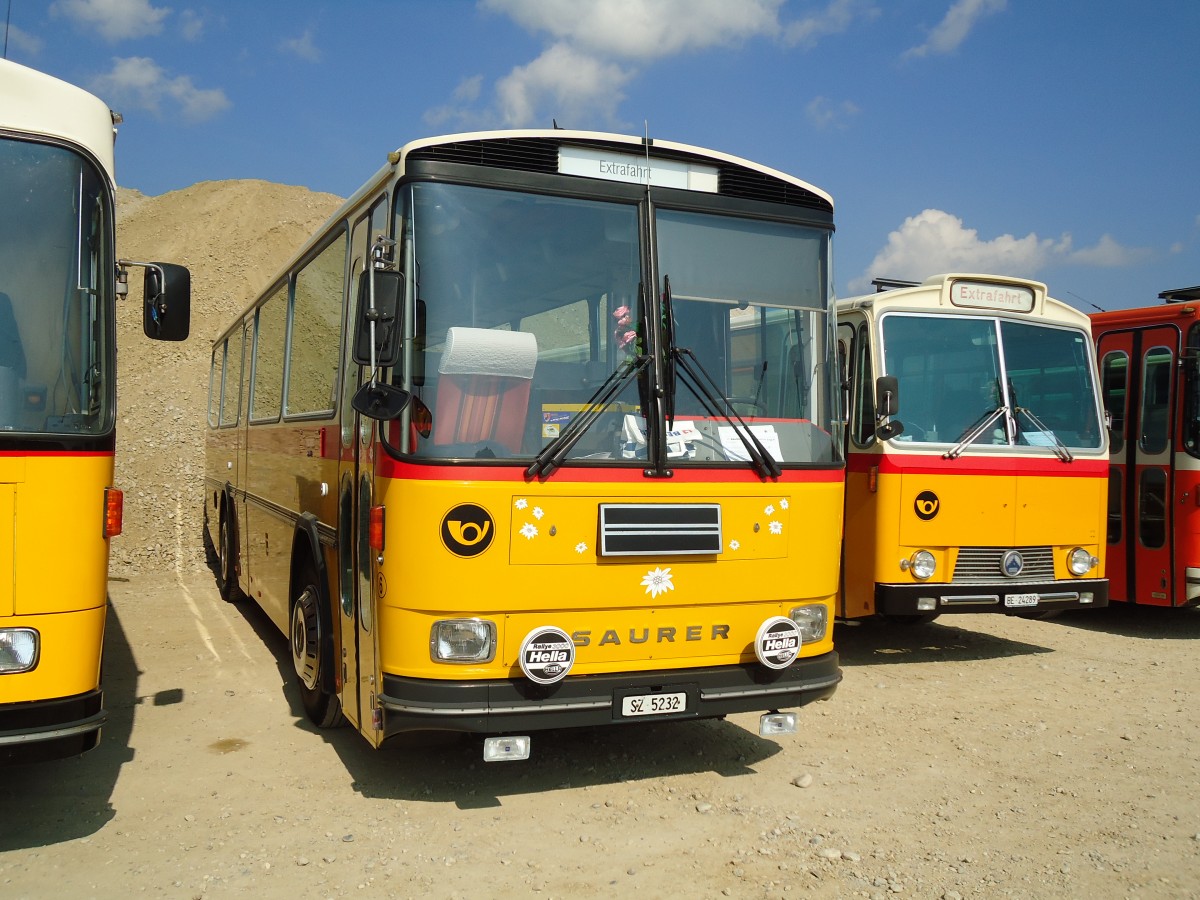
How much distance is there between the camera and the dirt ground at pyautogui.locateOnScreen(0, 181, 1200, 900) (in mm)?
4500

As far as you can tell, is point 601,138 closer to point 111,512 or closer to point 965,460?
point 111,512

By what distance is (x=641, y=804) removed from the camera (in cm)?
540

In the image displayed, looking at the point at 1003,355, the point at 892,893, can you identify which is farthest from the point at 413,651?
the point at 1003,355

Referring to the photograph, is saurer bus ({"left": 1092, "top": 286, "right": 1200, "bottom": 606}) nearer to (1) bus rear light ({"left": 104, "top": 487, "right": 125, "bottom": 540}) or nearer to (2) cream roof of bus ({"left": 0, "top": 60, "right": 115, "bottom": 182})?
(1) bus rear light ({"left": 104, "top": 487, "right": 125, "bottom": 540})

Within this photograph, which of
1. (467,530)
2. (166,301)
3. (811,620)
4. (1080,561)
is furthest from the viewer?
(1080,561)

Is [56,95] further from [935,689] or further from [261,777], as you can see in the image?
[935,689]

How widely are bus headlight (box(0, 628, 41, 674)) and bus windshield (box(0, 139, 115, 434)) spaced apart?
795 millimetres

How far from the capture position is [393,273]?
187 inches

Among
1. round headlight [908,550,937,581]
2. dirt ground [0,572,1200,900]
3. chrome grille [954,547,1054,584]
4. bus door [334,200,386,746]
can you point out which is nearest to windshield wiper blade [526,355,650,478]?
bus door [334,200,386,746]

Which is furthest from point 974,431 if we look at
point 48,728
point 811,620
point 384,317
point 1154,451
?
point 48,728

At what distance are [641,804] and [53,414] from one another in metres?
3.26

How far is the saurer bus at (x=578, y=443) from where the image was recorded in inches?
191

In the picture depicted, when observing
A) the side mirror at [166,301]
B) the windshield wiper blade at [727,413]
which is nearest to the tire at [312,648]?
the side mirror at [166,301]

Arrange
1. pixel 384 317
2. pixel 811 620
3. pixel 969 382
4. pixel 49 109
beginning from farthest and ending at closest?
pixel 969 382 → pixel 811 620 → pixel 384 317 → pixel 49 109
